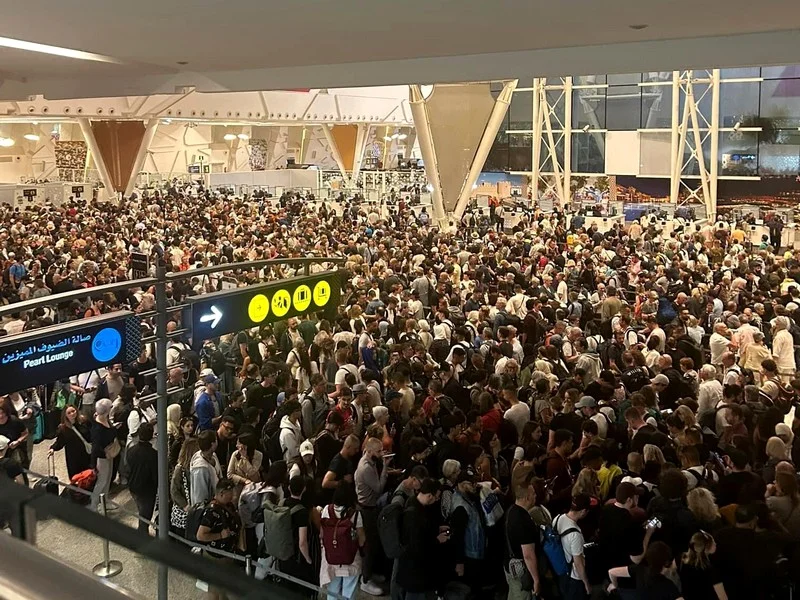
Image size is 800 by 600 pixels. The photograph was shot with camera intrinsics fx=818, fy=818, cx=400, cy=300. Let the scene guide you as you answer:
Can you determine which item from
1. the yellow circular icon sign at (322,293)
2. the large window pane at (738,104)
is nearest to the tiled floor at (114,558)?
the yellow circular icon sign at (322,293)

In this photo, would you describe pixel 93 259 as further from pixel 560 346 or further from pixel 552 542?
pixel 552 542

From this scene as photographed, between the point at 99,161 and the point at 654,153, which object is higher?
the point at 654,153

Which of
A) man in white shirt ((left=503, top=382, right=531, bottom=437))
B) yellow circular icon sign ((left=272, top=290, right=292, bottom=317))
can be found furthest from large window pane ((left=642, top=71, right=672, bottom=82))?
yellow circular icon sign ((left=272, top=290, right=292, bottom=317))

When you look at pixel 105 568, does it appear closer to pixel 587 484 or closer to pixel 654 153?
pixel 587 484

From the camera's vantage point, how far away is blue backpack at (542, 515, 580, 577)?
16.6 ft

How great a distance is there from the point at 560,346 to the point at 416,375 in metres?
1.95

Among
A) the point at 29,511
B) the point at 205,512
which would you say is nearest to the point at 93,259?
the point at 205,512

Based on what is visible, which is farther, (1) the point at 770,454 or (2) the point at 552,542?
(1) the point at 770,454

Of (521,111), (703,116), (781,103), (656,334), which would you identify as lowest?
(656,334)

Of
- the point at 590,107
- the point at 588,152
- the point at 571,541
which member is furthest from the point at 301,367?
the point at 590,107

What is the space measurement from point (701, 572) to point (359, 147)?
41.1 metres

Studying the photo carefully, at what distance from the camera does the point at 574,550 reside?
4.98 meters

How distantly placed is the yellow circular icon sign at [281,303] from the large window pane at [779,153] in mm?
38165

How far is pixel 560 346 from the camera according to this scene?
9.82 metres
